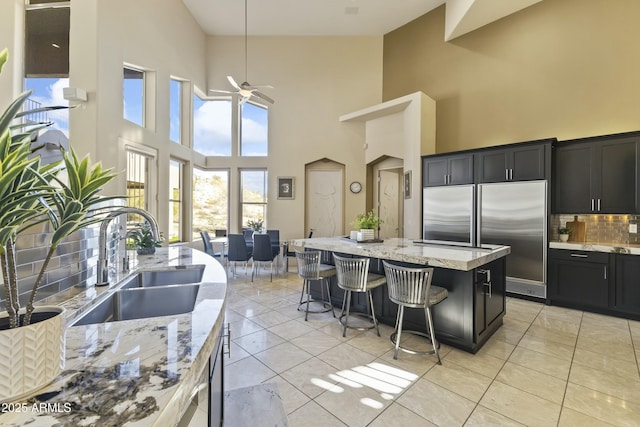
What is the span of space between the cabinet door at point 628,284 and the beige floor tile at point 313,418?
3951mm

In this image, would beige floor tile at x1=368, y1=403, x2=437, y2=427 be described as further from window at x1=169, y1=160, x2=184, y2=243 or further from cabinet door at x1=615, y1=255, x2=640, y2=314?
window at x1=169, y1=160, x2=184, y2=243

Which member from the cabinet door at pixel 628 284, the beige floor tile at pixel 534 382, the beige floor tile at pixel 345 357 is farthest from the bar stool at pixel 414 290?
the cabinet door at pixel 628 284

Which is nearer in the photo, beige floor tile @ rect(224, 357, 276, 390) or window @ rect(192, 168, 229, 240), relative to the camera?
beige floor tile @ rect(224, 357, 276, 390)

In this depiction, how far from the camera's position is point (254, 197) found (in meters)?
6.85

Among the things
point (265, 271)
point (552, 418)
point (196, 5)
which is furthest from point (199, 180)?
point (552, 418)

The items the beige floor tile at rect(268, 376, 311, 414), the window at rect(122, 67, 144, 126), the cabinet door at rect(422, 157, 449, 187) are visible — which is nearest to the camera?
the beige floor tile at rect(268, 376, 311, 414)

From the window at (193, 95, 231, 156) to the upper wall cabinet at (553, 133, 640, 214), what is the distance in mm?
6395

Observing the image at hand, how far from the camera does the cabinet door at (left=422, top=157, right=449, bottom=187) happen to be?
4871 mm

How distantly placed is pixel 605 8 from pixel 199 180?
756 centimetres

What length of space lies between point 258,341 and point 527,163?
4370 millimetres

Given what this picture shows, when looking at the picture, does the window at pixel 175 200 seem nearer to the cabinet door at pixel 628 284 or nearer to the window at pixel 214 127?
the window at pixel 214 127

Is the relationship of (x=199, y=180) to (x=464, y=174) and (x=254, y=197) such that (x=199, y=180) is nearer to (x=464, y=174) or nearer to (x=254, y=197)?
(x=254, y=197)

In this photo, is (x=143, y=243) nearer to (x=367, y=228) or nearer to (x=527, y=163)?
(x=367, y=228)

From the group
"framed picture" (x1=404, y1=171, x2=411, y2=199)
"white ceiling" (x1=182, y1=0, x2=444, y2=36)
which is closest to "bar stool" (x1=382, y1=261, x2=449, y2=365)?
"framed picture" (x1=404, y1=171, x2=411, y2=199)
